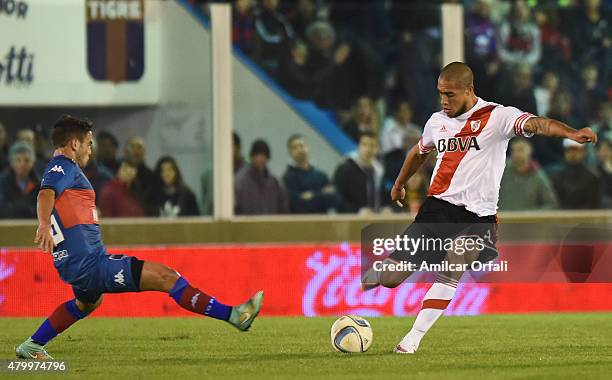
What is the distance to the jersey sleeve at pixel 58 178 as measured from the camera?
8.29m

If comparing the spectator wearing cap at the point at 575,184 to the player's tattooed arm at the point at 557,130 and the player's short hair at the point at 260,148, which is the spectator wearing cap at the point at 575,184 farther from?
the player's tattooed arm at the point at 557,130

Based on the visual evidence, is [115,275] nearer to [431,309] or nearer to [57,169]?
[57,169]

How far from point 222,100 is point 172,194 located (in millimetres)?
1167

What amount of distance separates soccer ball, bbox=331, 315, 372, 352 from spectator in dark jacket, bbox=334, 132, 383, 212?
17.4 ft

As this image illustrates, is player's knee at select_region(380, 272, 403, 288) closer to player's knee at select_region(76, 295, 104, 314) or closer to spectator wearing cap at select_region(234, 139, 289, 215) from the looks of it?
player's knee at select_region(76, 295, 104, 314)

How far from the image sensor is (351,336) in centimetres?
898

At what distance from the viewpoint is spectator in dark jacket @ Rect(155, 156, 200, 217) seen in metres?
14.1

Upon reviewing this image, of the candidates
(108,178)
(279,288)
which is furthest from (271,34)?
(279,288)

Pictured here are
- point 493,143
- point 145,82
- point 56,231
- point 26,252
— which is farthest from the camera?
point 145,82

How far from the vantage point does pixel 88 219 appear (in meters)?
8.40

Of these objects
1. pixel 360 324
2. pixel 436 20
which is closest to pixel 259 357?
pixel 360 324

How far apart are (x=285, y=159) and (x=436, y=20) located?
92.2 inches

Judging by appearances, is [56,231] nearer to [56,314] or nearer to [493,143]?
[56,314]

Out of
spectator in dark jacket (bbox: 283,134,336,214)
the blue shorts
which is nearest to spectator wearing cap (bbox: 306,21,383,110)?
spectator in dark jacket (bbox: 283,134,336,214)
